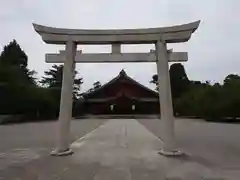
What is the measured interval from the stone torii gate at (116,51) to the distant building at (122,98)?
39575 millimetres

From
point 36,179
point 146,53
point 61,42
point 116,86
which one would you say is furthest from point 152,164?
point 116,86

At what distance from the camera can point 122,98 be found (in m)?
51.7

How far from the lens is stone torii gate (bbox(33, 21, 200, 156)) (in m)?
11.7

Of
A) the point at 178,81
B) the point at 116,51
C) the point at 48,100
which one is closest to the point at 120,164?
the point at 116,51

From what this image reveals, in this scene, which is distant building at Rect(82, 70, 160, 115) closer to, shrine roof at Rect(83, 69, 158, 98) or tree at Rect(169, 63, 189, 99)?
shrine roof at Rect(83, 69, 158, 98)

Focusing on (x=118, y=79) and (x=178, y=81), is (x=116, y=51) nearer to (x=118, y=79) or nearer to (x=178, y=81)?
(x=118, y=79)

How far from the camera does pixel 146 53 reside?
1196cm

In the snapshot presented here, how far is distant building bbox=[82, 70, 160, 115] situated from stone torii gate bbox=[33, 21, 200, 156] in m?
39.6

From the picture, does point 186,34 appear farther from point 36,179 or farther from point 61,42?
point 36,179

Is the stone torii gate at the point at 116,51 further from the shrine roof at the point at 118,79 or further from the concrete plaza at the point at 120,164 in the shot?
the shrine roof at the point at 118,79

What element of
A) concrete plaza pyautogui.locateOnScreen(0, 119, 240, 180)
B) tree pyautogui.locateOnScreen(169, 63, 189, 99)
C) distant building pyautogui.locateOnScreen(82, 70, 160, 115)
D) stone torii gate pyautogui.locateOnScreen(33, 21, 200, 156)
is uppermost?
tree pyautogui.locateOnScreen(169, 63, 189, 99)

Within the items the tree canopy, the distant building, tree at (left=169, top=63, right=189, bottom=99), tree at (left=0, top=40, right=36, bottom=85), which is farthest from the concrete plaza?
tree at (left=169, top=63, right=189, bottom=99)

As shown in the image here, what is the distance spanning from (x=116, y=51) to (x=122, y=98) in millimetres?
39850

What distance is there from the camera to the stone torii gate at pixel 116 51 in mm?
11703
